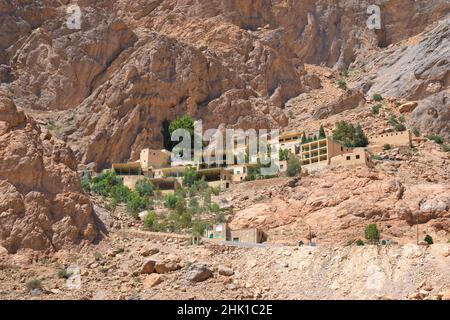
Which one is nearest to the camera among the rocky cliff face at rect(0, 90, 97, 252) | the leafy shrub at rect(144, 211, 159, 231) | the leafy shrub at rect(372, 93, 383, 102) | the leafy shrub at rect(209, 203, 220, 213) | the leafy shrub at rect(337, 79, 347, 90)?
the rocky cliff face at rect(0, 90, 97, 252)

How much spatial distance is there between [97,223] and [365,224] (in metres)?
17.4

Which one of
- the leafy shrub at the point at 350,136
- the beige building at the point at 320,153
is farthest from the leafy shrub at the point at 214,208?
the leafy shrub at the point at 350,136

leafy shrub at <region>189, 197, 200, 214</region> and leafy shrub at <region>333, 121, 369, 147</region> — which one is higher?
leafy shrub at <region>333, 121, 369, 147</region>

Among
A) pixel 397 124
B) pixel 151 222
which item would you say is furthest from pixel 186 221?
pixel 397 124

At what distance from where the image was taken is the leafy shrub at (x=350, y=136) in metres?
75.4

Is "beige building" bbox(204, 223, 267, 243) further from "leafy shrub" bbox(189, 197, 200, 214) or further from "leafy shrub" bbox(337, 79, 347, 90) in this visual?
"leafy shrub" bbox(337, 79, 347, 90)

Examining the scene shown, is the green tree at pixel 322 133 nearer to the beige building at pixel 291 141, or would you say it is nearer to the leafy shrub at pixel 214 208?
the beige building at pixel 291 141

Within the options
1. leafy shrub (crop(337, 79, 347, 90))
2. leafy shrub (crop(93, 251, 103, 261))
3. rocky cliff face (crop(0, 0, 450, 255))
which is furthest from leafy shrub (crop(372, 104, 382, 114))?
leafy shrub (crop(93, 251, 103, 261))

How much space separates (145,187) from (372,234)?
2213 centimetres

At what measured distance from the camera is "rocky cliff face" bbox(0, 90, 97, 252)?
51.2m

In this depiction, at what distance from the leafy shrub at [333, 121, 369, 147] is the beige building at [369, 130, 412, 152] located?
2.91ft

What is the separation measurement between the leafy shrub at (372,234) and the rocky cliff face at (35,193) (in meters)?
17.1

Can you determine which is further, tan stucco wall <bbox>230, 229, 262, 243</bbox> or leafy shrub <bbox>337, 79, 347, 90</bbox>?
leafy shrub <bbox>337, 79, 347, 90</bbox>
